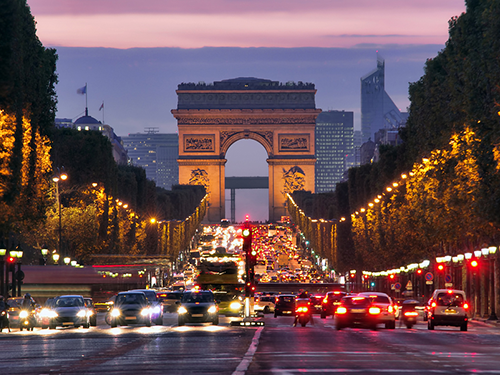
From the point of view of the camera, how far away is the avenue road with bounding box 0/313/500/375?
16359mm

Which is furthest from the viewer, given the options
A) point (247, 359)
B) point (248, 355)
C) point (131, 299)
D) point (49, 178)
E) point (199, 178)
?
point (199, 178)

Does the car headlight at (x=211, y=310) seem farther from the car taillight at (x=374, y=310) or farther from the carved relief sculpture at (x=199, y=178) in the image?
the carved relief sculpture at (x=199, y=178)

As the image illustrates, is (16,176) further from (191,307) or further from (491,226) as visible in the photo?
(491,226)

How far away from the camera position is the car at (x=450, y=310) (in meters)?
35.7

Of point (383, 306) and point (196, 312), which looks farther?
point (196, 312)

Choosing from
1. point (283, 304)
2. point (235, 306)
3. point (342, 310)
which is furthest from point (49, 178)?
point (342, 310)

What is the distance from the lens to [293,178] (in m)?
197

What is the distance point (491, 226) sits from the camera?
134 feet

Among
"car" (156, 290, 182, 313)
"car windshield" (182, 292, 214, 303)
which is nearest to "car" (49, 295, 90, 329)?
"car windshield" (182, 292, 214, 303)

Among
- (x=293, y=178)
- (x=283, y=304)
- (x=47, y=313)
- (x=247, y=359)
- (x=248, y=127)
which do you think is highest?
(x=248, y=127)

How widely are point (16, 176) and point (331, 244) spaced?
78.5 m

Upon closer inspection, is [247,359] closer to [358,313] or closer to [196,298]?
[358,313]

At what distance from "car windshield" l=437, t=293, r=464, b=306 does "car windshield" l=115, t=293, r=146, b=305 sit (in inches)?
431

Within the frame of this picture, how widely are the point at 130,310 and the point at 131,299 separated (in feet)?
2.08
